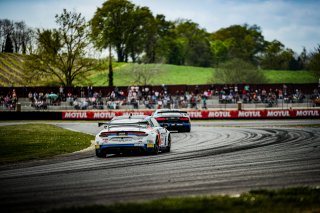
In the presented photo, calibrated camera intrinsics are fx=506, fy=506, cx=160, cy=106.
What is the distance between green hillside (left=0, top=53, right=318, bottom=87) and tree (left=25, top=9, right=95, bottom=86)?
537 cm

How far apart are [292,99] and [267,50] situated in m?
76.4

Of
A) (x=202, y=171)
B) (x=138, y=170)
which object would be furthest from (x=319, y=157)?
(x=138, y=170)

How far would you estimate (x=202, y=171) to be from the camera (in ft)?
34.6

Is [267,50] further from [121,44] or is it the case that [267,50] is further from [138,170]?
[138,170]

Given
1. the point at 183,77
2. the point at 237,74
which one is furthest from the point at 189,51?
the point at 237,74

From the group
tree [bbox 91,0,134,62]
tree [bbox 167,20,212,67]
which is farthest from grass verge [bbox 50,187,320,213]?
tree [bbox 167,20,212,67]

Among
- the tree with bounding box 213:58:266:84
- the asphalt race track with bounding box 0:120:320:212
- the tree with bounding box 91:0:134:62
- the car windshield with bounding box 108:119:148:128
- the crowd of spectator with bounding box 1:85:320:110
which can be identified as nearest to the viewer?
the asphalt race track with bounding box 0:120:320:212

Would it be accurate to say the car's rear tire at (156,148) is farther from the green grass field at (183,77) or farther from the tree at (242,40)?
the tree at (242,40)

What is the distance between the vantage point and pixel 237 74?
7200 centimetres

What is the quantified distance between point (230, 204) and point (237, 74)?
6607cm

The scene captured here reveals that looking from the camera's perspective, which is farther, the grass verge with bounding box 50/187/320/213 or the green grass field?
the green grass field

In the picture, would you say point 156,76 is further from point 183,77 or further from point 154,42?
point 154,42

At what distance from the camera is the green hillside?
7394 centimetres

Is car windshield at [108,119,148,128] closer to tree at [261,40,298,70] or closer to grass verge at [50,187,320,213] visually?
grass verge at [50,187,320,213]
